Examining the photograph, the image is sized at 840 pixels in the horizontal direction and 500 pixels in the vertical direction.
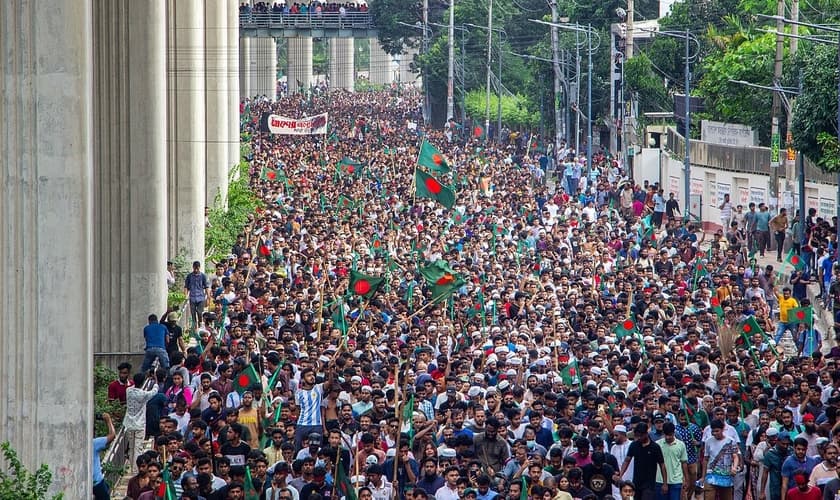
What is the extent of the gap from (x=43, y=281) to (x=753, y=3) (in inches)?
1835

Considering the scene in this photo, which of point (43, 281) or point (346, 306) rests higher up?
point (43, 281)

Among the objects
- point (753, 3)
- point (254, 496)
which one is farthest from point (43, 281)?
point (753, 3)

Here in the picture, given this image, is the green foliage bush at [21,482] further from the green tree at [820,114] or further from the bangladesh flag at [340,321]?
the green tree at [820,114]

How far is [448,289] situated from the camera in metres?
23.2

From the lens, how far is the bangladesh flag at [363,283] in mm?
23188

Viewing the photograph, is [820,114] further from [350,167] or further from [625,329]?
[350,167]

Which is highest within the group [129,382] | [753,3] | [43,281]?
[753,3]

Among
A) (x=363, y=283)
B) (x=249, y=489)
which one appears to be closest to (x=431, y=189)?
(x=363, y=283)

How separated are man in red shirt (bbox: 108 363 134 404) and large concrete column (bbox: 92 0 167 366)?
6642 millimetres

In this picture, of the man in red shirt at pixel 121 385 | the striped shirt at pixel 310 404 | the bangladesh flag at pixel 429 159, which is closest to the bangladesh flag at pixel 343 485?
the striped shirt at pixel 310 404

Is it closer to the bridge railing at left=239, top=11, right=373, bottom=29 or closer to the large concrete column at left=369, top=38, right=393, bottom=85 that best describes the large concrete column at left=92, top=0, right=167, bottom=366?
the bridge railing at left=239, top=11, right=373, bottom=29

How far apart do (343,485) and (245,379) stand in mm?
3666

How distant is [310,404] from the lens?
53.8ft

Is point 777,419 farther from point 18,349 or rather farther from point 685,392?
point 18,349
